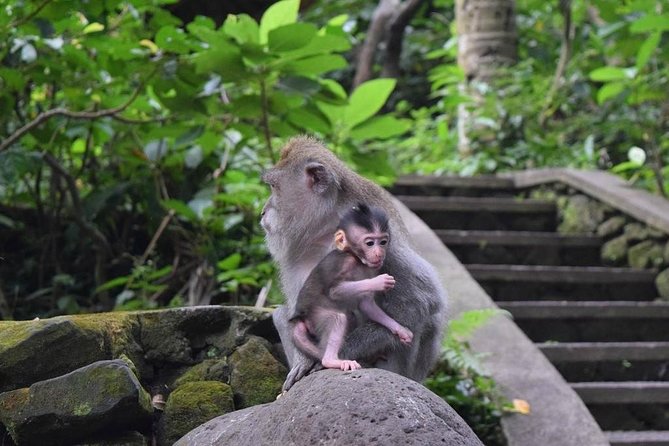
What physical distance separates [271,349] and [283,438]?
1.26m

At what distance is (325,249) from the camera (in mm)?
3697

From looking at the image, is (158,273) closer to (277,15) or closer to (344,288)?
(277,15)

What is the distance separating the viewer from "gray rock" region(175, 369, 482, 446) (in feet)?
9.17

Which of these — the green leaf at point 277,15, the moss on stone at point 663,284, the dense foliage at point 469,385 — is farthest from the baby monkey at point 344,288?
the moss on stone at point 663,284

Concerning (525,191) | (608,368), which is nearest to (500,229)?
(525,191)

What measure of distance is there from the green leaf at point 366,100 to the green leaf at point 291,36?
35.7 inches

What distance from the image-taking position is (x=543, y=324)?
7.03m

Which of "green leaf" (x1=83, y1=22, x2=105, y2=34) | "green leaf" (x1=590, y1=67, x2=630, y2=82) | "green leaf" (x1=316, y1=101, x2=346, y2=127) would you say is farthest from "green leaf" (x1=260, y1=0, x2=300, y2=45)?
"green leaf" (x1=590, y1=67, x2=630, y2=82)

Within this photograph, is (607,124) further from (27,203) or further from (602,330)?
(27,203)

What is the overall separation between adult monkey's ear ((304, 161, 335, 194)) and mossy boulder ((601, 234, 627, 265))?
5079mm

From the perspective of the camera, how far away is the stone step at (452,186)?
9430mm

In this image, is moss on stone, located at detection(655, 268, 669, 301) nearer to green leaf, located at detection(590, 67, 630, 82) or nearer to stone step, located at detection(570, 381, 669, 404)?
stone step, located at detection(570, 381, 669, 404)

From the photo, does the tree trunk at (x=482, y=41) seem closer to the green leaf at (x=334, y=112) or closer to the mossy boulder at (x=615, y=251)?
the mossy boulder at (x=615, y=251)

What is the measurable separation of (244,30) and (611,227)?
443 cm
